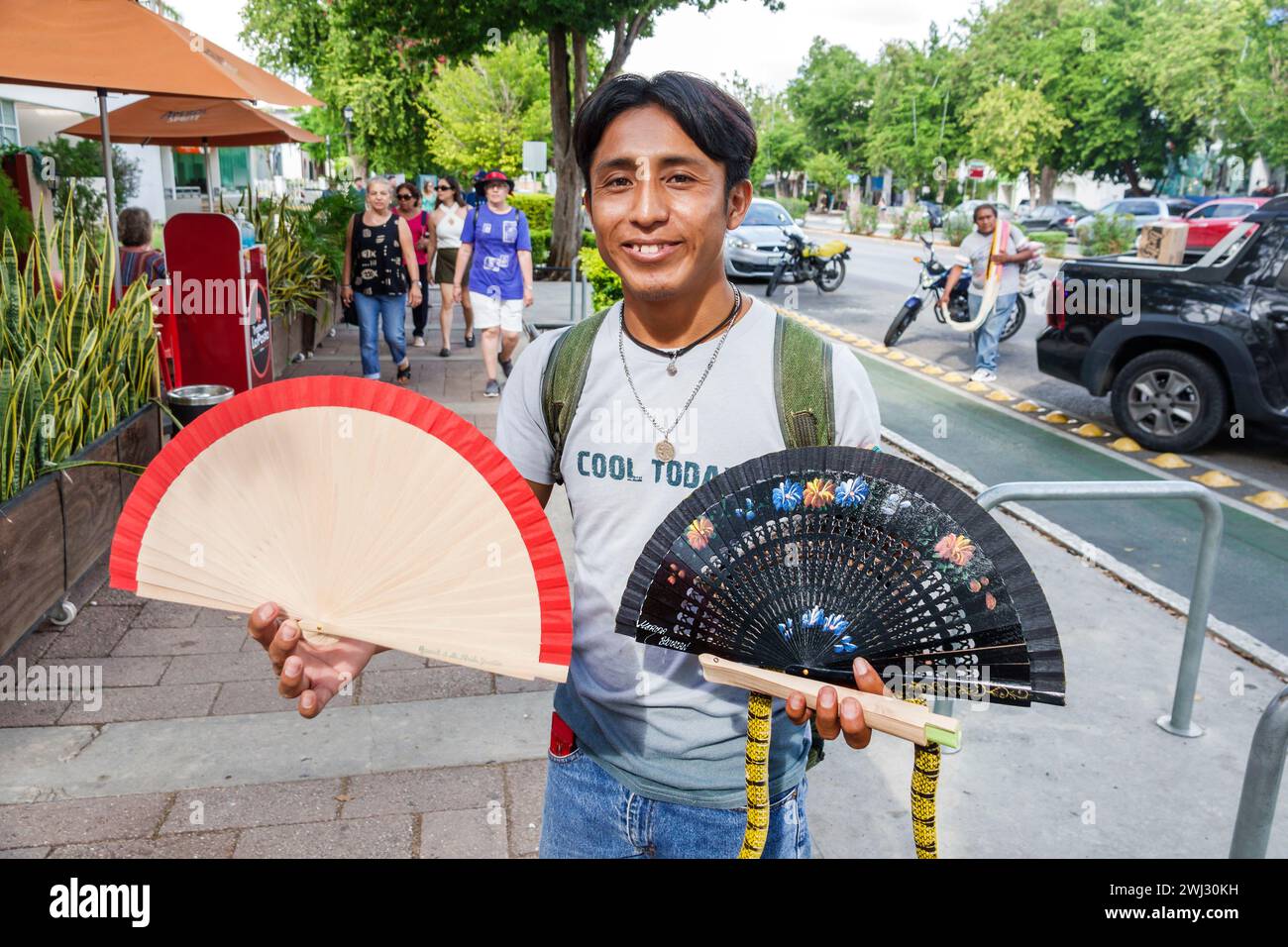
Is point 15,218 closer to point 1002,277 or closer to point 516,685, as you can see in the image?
point 516,685

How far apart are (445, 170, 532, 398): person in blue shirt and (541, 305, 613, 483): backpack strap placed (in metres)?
7.77

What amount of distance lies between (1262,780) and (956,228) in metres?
36.6

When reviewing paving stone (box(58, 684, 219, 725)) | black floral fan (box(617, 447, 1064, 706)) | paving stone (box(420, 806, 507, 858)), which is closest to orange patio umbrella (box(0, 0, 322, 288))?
paving stone (box(58, 684, 219, 725))

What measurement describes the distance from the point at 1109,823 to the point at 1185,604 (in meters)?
2.45

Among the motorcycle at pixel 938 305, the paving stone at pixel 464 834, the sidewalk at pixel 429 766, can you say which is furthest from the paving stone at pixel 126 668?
the motorcycle at pixel 938 305

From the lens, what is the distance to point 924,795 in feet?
5.21

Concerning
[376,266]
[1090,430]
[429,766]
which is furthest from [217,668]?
[1090,430]

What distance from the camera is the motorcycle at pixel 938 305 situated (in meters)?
14.3

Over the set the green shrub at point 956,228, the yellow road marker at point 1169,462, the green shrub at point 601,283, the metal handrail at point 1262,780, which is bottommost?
the yellow road marker at point 1169,462

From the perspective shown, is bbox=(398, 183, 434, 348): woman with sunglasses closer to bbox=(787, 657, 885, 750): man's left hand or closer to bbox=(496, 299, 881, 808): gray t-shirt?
bbox=(496, 299, 881, 808): gray t-shirt

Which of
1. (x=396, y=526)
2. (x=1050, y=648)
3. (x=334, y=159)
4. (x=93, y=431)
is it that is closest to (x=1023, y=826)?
(x=1050, y=648)

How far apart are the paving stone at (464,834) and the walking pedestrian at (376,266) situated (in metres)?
6.88

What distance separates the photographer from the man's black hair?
1734 mm

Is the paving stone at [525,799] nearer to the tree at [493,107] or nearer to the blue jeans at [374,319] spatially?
the blue jeans at [374,319]
